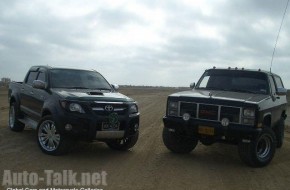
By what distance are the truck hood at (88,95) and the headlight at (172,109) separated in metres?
0.94

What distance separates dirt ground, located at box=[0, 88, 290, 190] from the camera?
730 centimetres

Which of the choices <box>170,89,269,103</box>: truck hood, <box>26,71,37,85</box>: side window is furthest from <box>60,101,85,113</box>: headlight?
<box>26,71,37,85</box>: side window

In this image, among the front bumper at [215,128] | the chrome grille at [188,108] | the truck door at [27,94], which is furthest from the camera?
the truck door at [27,94]

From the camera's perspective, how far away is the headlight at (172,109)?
30.7 ft

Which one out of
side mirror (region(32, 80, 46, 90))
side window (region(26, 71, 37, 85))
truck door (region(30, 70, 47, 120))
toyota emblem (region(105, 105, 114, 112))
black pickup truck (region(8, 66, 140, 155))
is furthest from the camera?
side window (region(26, 71, 37, 85))

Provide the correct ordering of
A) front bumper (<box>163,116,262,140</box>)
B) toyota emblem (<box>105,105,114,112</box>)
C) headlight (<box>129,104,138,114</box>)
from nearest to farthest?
front bumper (<box>163,116,262,140</box>)
toyota emblem (<box>105,105,114,112</box>)
headlight (<box>129,104,138,114</box>)

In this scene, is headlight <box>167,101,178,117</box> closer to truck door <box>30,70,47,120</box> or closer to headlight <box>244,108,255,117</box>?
headlight <box>244,108,255,117</box>

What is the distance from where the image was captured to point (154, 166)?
8422 mm

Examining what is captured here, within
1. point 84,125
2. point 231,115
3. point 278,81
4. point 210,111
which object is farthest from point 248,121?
point 278,81

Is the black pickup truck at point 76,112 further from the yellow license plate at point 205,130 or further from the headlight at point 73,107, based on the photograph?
the yellow license plate at point 205,130

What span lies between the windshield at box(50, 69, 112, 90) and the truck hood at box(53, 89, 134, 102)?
18.7 inches

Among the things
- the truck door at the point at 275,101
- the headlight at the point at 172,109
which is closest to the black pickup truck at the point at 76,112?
the headlight at the point at 172,109

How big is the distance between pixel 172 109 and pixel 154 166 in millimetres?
1546

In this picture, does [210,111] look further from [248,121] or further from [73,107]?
[73,107]
